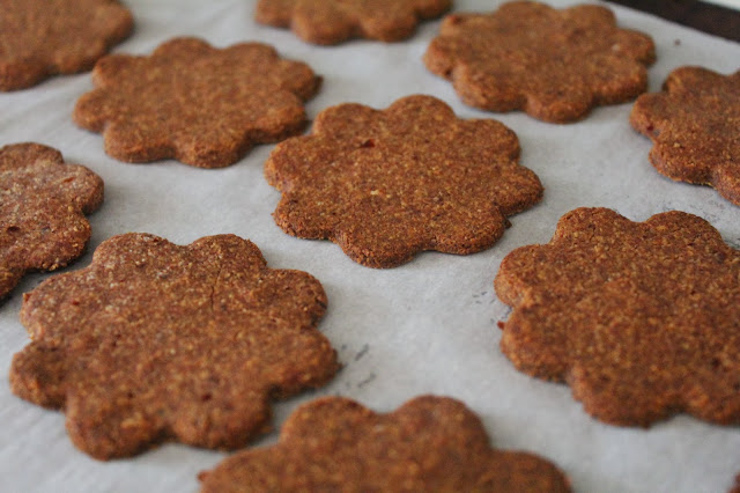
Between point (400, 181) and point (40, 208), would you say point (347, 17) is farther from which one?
point (40, 208)

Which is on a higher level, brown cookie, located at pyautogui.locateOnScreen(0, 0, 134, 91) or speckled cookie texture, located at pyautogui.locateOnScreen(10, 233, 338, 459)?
brown cookie, located at pyautogui.locateOnScreen(0, 0, 134, 91)

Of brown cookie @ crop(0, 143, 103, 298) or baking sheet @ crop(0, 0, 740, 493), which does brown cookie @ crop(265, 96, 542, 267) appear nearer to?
baking sheet @ crop(0, 0, 740, 493)

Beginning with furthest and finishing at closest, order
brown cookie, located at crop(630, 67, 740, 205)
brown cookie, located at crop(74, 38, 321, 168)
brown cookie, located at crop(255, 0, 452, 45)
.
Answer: brown cookie, located at crop(255, 0, 452, 45) < brown cookie, located at crop(74, 38, 321, 168) < brown cookie, located at crop(630, 67, 740, 205)

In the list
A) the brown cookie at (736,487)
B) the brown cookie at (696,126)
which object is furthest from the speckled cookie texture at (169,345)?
the brown cookie at (696,126)

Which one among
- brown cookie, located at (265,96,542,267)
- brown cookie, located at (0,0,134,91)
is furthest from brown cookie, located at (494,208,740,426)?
brown cookie, located at (0,0,134,91)

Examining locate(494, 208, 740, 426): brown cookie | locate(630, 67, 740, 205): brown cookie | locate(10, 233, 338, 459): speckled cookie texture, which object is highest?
locate(630, 67, 740, 205): brown cookie

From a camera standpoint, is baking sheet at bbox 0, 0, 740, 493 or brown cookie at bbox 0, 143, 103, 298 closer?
baking sheet at bbox 0, 0, 740, 493
